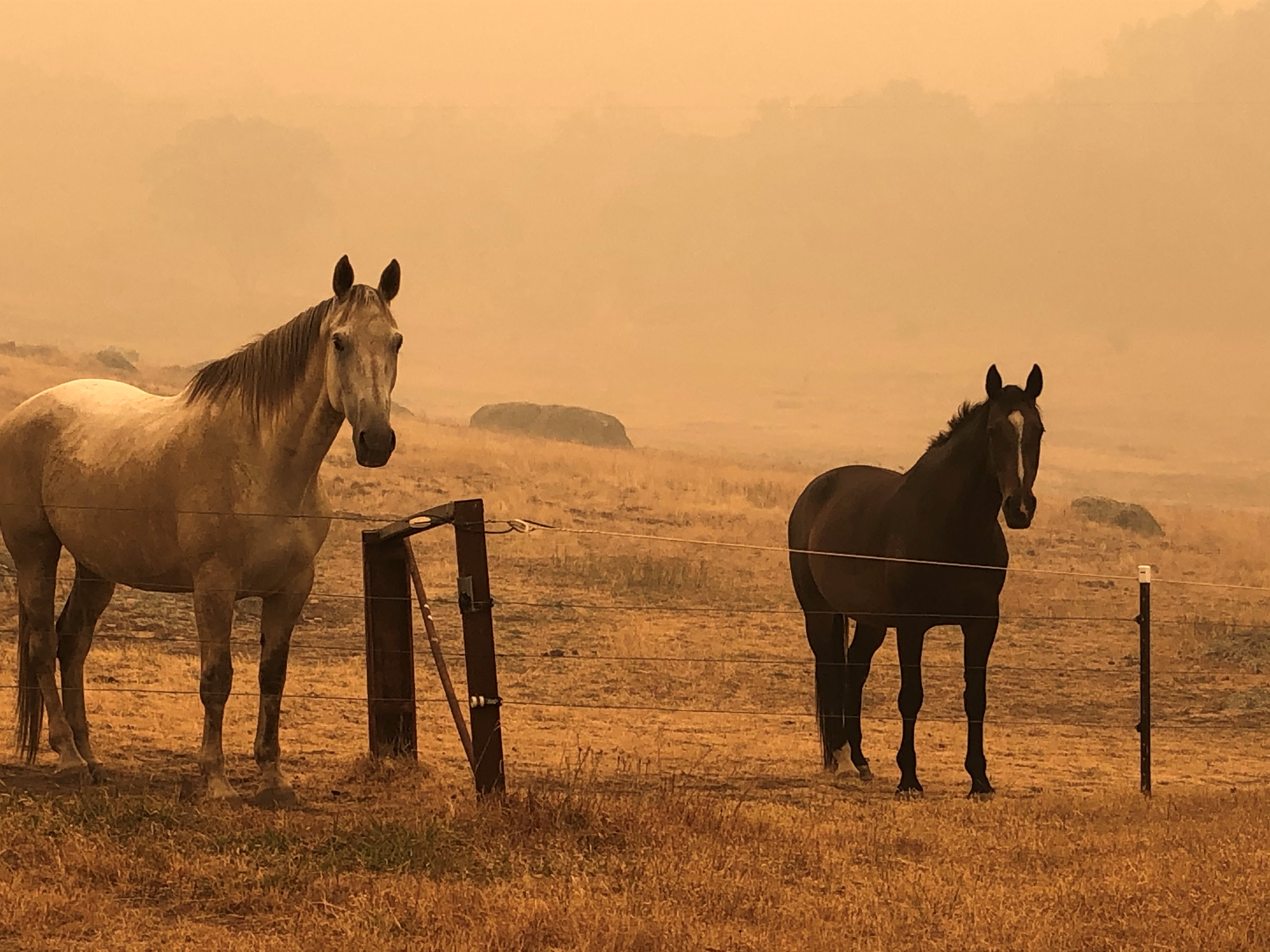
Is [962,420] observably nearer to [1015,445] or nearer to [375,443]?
[1015,445]

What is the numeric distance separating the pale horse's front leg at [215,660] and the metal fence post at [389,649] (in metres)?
1.33

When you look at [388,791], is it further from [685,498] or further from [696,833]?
[685,498]

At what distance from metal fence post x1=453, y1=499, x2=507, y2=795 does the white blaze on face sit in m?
3.54

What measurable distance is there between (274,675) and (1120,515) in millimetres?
31800

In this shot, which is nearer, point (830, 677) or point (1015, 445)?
point (1015, 445)

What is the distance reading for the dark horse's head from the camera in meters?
8.56

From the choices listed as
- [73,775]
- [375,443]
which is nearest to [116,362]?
[73,775]

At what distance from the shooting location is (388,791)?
7.71 meters

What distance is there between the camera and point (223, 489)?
7.16 m

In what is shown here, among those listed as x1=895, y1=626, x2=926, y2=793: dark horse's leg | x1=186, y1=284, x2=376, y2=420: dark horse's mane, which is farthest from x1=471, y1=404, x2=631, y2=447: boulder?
x1=186, y1=284, x2=376, y2=420: dark horse's mane

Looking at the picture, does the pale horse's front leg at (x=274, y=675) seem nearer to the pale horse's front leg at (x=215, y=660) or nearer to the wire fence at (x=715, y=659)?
the pale horse's front leg at (x=215, y=660)

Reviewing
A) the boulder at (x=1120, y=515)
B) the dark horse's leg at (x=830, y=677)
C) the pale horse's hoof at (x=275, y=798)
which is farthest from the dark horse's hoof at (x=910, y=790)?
the boulder at (x=1120, y=515)

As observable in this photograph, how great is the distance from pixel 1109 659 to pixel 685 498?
16598 mm

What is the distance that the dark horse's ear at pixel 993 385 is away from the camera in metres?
8.94
